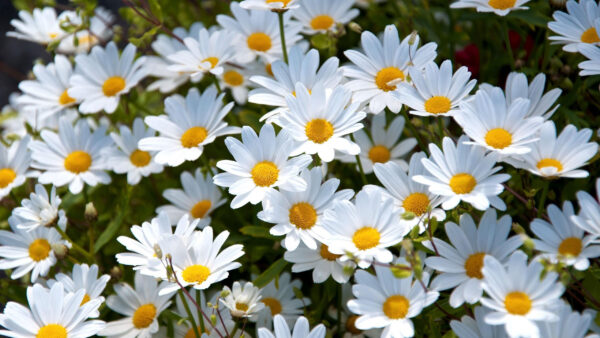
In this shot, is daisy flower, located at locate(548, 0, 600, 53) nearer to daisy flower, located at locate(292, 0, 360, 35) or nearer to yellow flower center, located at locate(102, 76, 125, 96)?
daisy flower, located at locate(292, 0, 360, 35)

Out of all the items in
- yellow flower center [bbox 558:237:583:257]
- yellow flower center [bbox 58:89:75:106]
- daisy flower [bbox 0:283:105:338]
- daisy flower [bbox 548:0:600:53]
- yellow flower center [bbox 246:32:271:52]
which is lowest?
daisy flower [bbox 0:283:105:338]

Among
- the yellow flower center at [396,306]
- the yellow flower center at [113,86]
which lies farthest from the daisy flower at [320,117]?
the yellow flower center at [113,86]

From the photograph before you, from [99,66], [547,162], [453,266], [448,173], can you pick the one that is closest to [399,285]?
[453,266]

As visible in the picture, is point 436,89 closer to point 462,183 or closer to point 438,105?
point 438,105

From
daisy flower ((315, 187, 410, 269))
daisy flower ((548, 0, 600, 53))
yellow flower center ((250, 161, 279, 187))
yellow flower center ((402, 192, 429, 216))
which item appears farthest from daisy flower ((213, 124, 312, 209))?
daisy flower ((548, 0, 600, 53))

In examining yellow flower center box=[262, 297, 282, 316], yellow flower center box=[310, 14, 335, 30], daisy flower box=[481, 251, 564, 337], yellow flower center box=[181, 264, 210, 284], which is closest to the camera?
daisy flower box=[481, 251, 564, 337]

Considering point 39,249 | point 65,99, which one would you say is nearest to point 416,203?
point 39,249

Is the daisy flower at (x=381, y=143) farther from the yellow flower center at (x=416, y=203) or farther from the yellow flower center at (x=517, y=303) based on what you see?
the yellow flower center at (x=517, y=303)
